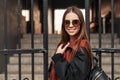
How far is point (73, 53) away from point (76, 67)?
0.36 feet

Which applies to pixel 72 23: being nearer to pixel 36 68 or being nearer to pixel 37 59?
pixel 36 68

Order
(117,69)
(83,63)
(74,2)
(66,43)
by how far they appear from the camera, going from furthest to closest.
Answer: (74,2) < (117,69) < (66,43) < (83,63)

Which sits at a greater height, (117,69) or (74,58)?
(74,58)

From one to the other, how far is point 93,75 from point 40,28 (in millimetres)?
11312

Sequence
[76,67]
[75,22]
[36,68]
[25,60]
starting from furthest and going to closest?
[25,60] → [36,68] → [75,22] → [76,67]

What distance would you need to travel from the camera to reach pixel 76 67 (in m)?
2.54

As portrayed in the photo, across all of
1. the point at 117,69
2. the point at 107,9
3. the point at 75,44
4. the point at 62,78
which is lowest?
the point at 117,69

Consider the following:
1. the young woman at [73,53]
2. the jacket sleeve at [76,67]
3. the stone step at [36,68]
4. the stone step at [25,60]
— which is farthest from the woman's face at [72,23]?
the stone step at [25,60]

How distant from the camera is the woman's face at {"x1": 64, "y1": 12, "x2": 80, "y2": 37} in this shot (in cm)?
268

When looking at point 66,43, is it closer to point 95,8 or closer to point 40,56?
point 40,56

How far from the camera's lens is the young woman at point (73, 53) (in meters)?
2.53

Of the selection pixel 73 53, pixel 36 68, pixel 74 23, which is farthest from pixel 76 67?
pixel 36 68

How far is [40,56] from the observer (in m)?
8.15

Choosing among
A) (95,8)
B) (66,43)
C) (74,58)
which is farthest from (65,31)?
(95,8)
